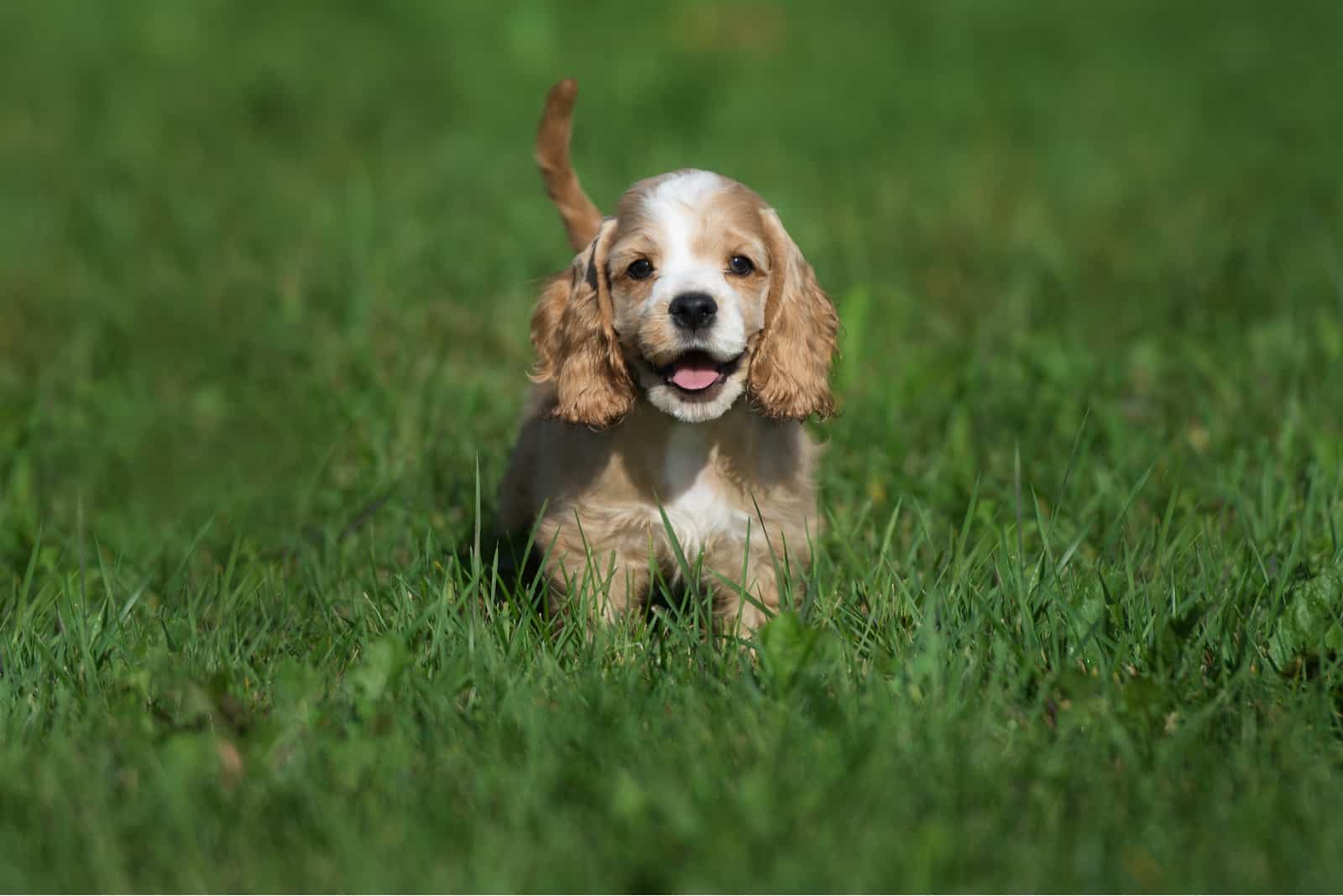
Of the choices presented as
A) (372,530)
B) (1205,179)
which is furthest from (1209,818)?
(1205,179)

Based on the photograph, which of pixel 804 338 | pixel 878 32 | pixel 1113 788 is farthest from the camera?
pixel 878 32

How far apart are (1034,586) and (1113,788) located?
2.34 feet

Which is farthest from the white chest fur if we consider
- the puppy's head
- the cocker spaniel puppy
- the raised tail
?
the raised tail

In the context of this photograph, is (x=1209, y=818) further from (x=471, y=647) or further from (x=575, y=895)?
(x=471, y=647)

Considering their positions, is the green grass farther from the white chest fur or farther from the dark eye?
the dark eye

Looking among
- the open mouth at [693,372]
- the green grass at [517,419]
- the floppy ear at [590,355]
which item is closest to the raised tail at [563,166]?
the floppy ear at [590,355]

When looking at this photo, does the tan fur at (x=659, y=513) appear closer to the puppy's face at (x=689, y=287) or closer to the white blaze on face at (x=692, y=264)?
the puppy's face at (x=689, y=287)

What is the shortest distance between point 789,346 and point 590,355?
496mm

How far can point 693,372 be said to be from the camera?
3.45 meters

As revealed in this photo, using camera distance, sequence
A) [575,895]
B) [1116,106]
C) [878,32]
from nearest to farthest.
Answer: [575,895]
[1116,106]
[878,32]

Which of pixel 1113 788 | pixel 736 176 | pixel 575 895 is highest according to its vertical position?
pixel 736 176

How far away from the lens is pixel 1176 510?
14.0 feet

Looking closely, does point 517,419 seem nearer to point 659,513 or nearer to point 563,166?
point 563,166

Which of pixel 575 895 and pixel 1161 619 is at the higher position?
pixel 1161 619
